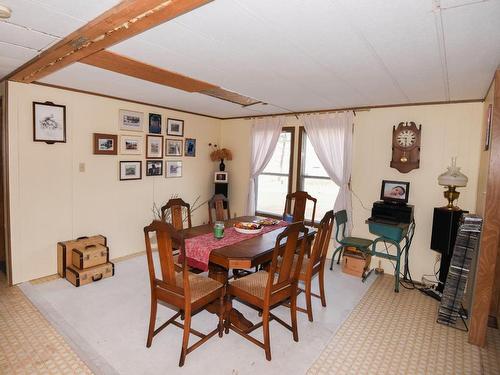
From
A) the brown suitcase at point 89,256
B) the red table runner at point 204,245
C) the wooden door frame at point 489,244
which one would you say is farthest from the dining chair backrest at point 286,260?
the brown suitcase at point 89,256

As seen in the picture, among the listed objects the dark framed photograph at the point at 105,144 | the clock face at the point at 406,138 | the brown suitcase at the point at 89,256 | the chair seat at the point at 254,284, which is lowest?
the brown suitcase at the point at 89,256

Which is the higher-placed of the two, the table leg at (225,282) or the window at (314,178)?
the window at (314,178)

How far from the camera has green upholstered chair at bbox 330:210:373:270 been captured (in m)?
3.85

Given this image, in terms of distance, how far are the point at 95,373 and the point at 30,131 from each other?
2682mm

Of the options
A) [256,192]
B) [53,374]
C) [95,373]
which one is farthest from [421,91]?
[53,374]

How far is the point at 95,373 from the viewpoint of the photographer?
2.06 m

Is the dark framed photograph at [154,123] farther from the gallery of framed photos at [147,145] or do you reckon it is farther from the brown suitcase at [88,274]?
the brown suitcase at [88,274]

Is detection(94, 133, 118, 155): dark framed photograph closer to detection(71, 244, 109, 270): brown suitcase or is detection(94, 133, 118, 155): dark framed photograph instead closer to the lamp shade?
detection(71, 244, 109, 270): brown suitcase

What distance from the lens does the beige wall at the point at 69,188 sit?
3289mm

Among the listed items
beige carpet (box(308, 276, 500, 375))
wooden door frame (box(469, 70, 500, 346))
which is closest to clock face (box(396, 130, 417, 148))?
wooden door frame (box(469, 70, 500, 346))

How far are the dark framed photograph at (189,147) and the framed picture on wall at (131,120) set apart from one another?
0.91m

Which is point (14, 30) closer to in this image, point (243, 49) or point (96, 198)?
point (243, 49)

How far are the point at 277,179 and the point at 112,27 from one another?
12.5 ft

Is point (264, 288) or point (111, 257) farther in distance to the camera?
point (111, 257)
